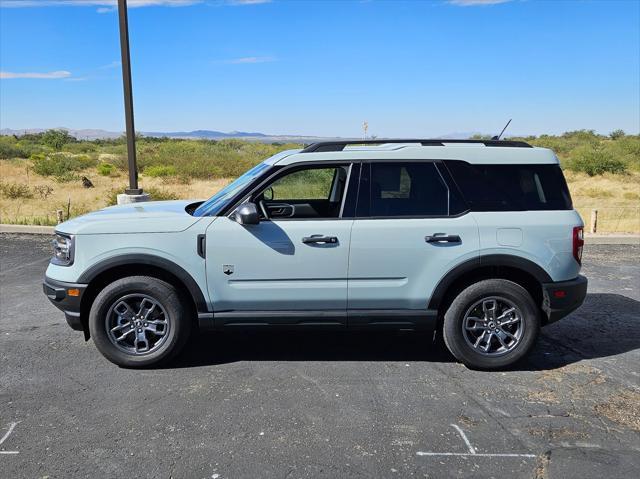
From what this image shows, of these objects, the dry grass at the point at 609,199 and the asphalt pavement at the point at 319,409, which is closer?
the asphalt pavement at the point at 319,409

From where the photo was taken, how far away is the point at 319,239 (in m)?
4.82

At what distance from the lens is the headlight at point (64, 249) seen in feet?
16.0

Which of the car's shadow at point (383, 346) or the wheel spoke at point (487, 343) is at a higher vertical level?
the wheel spoke at point (487, 343)

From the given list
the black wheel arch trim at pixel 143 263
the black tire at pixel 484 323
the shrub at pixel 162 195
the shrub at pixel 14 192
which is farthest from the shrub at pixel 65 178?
the black tire at pixel 484 323

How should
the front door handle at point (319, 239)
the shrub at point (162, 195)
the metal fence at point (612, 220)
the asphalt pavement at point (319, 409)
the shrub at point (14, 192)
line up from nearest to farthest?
1. the asphalt pavement at point (319, 409)
2. the front door handle at point (319, 239)
3. the metal fence at point (612, 220)
4. the shrub at point (162, 195)
5. the shrub at point (14, 192)

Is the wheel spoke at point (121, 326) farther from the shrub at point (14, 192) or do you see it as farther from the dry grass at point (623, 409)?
the shrub at point (14, 192)

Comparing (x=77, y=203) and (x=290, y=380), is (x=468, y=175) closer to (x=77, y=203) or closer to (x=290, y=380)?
(x=290, y=380)

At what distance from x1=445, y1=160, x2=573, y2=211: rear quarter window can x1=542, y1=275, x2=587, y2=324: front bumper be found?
657mm

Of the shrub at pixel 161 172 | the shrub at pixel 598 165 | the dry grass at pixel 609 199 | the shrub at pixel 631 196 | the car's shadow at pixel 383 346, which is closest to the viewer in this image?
the car's shadow at pixel 383 346

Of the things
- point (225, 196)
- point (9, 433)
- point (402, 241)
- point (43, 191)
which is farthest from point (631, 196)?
point (9, 433)

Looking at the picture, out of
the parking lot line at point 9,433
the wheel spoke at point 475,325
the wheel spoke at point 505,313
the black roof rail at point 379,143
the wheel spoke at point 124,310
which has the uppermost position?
the black roof rail at point 379,143

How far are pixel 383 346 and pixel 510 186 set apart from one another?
1.94m

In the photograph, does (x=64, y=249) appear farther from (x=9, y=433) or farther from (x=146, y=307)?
(x=9, y=433)

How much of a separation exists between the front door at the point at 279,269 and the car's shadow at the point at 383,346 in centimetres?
31
